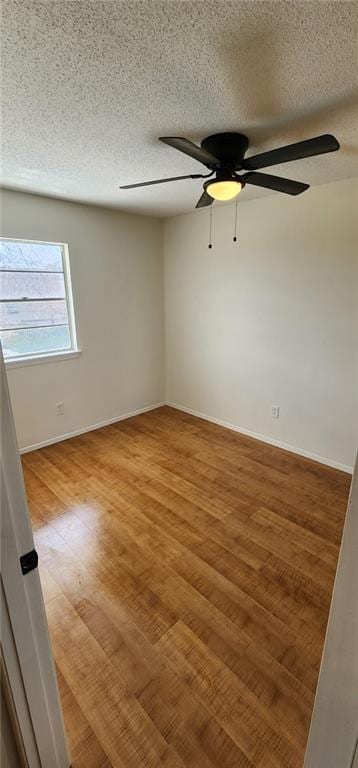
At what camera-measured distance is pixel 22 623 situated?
2.64ft

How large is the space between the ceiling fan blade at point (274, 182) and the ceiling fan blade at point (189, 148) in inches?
8.4

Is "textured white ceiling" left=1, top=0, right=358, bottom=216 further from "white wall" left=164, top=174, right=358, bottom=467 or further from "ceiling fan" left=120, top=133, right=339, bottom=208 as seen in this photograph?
"white wall" left=164, top=174, right=358, bottom=467

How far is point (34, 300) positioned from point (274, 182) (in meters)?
2.36

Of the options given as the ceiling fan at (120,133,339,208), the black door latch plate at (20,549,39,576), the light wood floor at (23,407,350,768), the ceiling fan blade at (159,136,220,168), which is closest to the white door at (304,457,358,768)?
the light wood floor at (23,407,350,768)

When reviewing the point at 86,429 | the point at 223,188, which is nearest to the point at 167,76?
the point at 223,188

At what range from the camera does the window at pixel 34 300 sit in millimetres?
2934

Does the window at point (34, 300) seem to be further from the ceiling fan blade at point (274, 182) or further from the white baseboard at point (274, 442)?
the ceiling fan blade at point (274, 182)

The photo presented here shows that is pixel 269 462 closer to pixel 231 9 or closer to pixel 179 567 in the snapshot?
A: pixel 179 567

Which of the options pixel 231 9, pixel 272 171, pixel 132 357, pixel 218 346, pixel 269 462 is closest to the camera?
pixel 231 9

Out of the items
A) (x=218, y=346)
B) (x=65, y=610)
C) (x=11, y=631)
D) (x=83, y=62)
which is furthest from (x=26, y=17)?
(x=218, y=346)

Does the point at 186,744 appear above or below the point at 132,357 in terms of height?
below

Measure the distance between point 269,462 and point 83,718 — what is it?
7.48ft

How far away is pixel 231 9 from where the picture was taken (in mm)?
959

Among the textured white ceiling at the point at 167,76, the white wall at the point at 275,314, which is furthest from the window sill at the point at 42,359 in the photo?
the textured white ceiling at the point at 167,76
